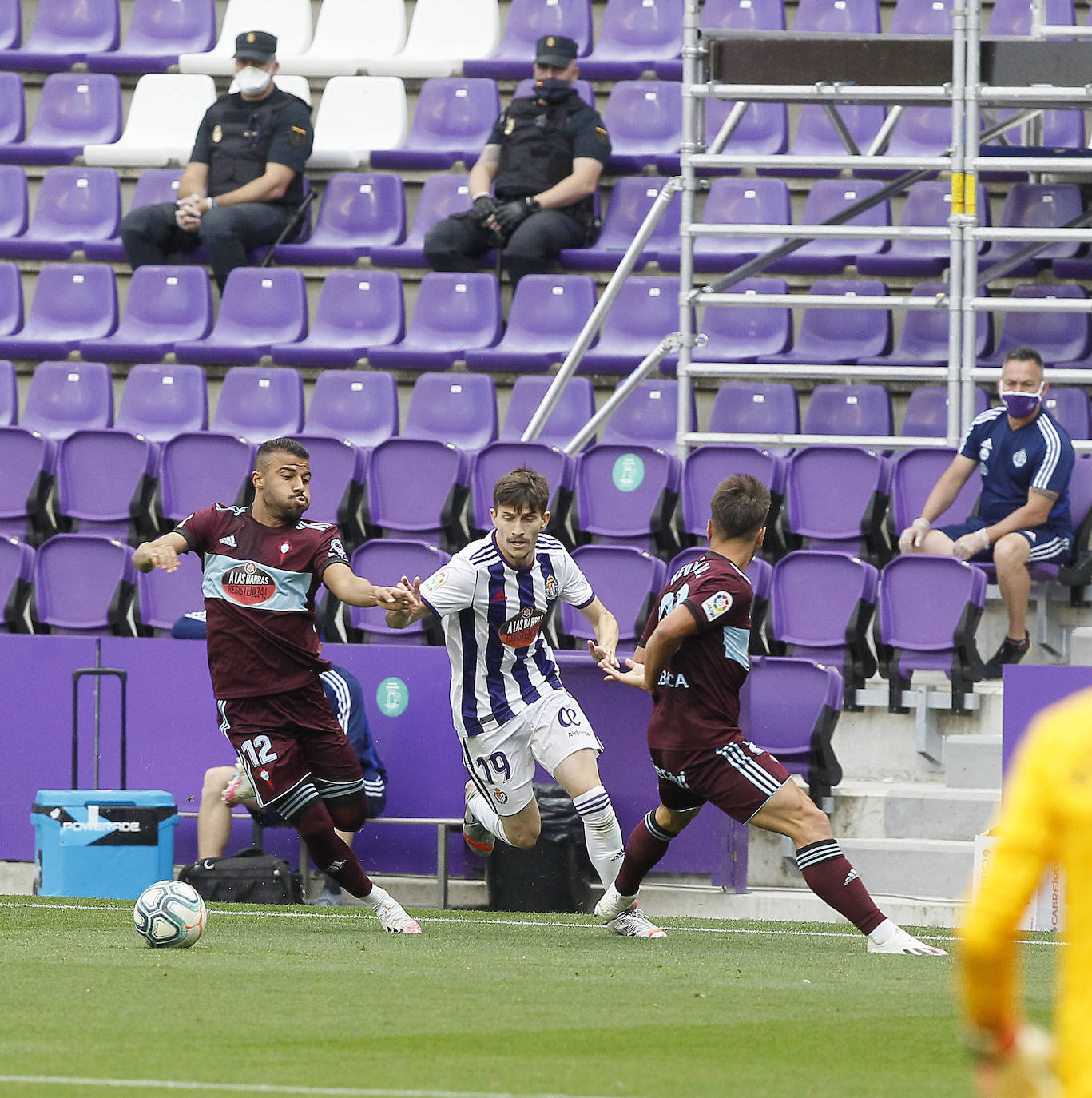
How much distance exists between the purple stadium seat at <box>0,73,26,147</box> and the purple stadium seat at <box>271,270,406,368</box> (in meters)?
3.68

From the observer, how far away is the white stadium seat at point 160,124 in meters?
16.0

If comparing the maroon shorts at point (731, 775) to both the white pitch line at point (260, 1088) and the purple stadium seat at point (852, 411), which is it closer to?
the white pitch line at point (260, 1088)

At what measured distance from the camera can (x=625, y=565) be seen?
11.2 meters

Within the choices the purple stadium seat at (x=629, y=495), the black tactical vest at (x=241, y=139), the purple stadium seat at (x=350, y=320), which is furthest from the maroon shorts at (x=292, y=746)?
the black tactical vest at (x=241, y=139)

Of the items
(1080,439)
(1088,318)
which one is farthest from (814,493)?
(1088,318)

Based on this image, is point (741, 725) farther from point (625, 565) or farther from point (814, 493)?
point (814, 493)

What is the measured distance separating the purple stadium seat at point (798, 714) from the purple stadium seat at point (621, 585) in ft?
3.15

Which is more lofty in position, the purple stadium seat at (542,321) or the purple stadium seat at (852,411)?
the purple stadium seat at (542,321)

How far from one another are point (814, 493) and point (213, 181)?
5628 millimetres

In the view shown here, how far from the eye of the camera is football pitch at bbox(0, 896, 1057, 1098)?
494cm

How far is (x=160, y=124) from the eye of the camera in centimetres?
1619

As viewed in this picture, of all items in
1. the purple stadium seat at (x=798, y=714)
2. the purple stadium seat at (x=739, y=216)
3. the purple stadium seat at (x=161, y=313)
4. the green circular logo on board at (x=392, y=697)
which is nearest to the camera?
the purple stadium seat at (x=798, y=714)

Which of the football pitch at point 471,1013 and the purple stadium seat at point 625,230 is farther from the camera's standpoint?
the purple stadium seat at point 625,230

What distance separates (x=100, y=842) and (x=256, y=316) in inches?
217
